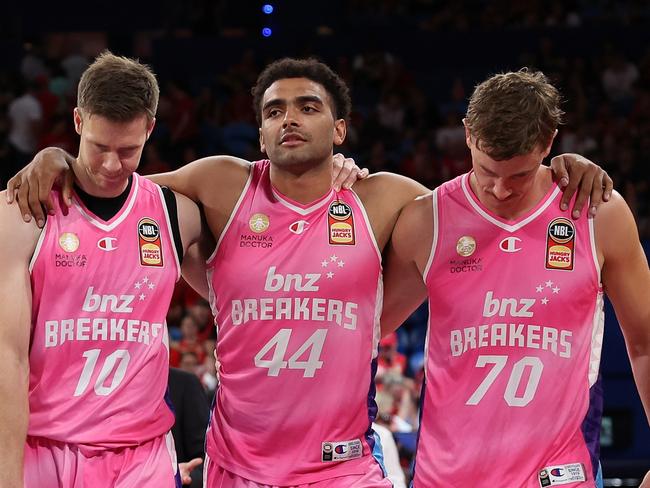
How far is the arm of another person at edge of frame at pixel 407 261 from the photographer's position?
4.11 metres

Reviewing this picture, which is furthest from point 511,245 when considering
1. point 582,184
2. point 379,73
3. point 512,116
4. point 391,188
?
point 379,73

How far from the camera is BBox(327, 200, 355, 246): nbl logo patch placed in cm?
420

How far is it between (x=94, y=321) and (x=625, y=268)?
1919 mm

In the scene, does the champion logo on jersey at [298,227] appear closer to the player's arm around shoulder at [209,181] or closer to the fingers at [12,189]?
the player's arm around shoulder at [209,181]

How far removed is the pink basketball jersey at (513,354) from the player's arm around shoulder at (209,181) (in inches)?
35.5

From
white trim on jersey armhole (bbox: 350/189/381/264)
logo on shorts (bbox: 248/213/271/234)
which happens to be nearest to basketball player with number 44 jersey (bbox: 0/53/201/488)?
logo on shorts (bbox: 248/213/271/234)

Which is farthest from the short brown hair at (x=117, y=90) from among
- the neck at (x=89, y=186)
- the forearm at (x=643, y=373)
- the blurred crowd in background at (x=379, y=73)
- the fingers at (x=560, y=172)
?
the blurred crowd in background at (x=379, y=73)

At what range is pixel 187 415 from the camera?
17.0 ft

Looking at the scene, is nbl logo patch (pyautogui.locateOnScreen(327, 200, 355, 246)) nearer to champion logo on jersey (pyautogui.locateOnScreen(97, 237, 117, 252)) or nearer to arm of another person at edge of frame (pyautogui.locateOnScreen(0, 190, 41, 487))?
champion logo on jersey (pyautogui.locateOnScreen(97, 237, 117, 252))

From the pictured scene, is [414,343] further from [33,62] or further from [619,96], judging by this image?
[33,62]

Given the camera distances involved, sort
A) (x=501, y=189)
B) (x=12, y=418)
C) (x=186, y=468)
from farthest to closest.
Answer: (x=186, y=468) → (x=501, y=189) → (x=12, y=418)

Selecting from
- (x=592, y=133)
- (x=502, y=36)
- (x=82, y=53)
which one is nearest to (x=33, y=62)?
(x=82, y=53)

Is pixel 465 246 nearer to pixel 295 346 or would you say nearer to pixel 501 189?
pixel 501 189

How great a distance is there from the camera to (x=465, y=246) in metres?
3.98
